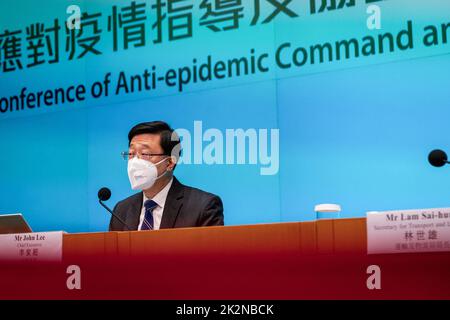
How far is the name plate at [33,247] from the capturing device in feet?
7.23

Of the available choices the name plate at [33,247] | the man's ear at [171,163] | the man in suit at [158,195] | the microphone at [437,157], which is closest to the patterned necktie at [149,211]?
the man in suit at [158,195]

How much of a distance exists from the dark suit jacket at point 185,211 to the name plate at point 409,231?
139cm

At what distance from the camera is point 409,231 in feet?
5.75

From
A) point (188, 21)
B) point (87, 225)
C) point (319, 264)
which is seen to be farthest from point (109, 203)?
point (319, 264)

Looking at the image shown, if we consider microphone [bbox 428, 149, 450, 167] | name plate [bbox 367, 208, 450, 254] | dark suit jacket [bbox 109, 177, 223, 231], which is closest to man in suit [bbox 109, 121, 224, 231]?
dark suit jacket [bbox 109, 177, 223, 231]

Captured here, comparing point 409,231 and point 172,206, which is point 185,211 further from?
point 409,231

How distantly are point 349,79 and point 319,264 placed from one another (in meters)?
1.83

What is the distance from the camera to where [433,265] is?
1713mm

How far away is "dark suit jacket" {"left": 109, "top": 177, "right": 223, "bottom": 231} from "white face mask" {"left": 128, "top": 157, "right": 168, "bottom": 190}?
98mm

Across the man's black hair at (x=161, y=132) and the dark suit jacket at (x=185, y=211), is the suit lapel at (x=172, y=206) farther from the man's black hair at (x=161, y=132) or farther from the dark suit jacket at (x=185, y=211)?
the man's black hair at (x=161, y=132)

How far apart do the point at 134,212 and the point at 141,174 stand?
0.63 feet

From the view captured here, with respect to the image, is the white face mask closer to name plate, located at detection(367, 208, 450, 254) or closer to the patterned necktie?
the patterned necktie

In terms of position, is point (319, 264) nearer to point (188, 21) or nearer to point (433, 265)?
point (433, 265)

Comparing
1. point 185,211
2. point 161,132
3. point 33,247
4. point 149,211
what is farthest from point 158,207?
point 33,247
